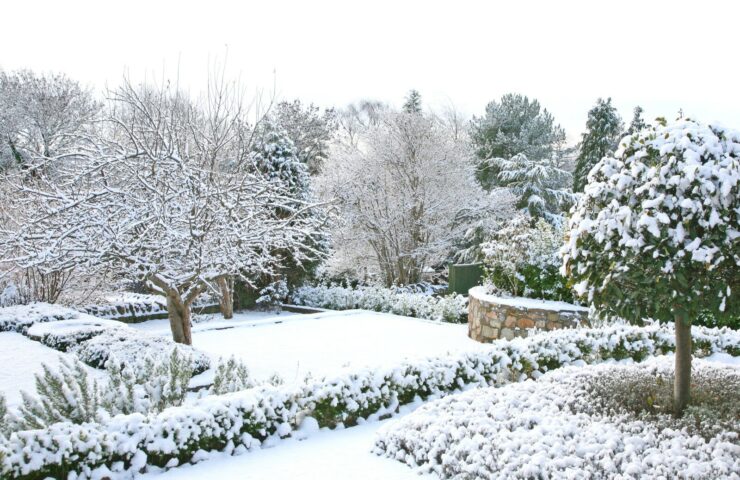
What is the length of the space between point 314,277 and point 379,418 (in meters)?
10.8

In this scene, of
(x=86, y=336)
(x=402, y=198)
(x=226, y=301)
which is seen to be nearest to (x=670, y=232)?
(x=86, y=336)

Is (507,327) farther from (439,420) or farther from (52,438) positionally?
(52,438)

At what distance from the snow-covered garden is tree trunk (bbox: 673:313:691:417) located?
1 cm

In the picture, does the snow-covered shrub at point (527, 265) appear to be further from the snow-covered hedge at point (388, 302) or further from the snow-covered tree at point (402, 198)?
the snow-covered tree at point (402, 198)

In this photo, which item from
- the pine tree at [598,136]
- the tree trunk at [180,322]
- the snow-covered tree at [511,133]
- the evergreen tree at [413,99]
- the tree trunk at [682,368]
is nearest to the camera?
the tree trunk at [682,368]

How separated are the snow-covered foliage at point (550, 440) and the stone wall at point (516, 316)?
344 centimetres

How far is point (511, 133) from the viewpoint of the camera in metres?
23.4

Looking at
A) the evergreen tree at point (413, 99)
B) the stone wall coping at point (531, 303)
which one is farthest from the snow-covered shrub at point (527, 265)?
the evergreen tree at point (413, 99)

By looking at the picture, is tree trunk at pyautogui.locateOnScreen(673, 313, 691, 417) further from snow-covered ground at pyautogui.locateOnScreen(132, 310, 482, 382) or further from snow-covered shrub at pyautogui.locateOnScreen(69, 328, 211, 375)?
snow-covered shrub at pyautogui.locateOnScreen(69, 328, 211, 375)

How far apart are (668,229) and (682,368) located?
3.81 ft

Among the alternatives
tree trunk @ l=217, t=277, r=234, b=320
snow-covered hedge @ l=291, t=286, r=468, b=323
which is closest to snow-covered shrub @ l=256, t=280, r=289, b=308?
snow-covered hedge @ l=291, t=286, r=468, b=323

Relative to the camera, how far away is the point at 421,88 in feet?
88.2

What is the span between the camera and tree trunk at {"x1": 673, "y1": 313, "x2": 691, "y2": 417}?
4.16 meters

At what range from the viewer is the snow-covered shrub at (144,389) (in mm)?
4336
